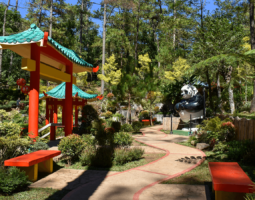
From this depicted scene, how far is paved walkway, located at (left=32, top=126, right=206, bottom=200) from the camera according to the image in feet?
15.6

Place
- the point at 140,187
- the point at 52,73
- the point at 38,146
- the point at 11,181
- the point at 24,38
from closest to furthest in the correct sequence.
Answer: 1. the point at 11,181
2. the point at 140,187
3. the point at 38,146
4. the point at 24,38
5. the point at 52,73

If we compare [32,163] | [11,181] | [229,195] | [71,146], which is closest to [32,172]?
[32,163]

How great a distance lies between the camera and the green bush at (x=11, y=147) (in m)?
6.23

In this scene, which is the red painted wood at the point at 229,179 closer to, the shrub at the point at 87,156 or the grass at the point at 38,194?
the grass at the point at 38,194

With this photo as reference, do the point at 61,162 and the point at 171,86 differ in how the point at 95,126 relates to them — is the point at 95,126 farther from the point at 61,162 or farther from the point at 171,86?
the point at 171,86

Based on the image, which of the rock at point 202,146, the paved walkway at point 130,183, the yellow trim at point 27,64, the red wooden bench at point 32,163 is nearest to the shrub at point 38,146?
the red wooden bench at point 32,163

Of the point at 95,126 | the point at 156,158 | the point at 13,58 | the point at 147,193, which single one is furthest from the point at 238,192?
the point at 13,58

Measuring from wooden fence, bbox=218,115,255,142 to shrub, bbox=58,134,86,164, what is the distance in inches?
238

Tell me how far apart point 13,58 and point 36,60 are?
30.0 meters

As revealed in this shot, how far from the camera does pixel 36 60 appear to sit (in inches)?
326

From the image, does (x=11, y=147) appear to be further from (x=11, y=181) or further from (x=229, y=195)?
(x=229, y=195)

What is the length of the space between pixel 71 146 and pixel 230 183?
532cm

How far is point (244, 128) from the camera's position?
8617mm

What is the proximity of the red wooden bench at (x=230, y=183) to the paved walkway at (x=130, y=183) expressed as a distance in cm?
60
